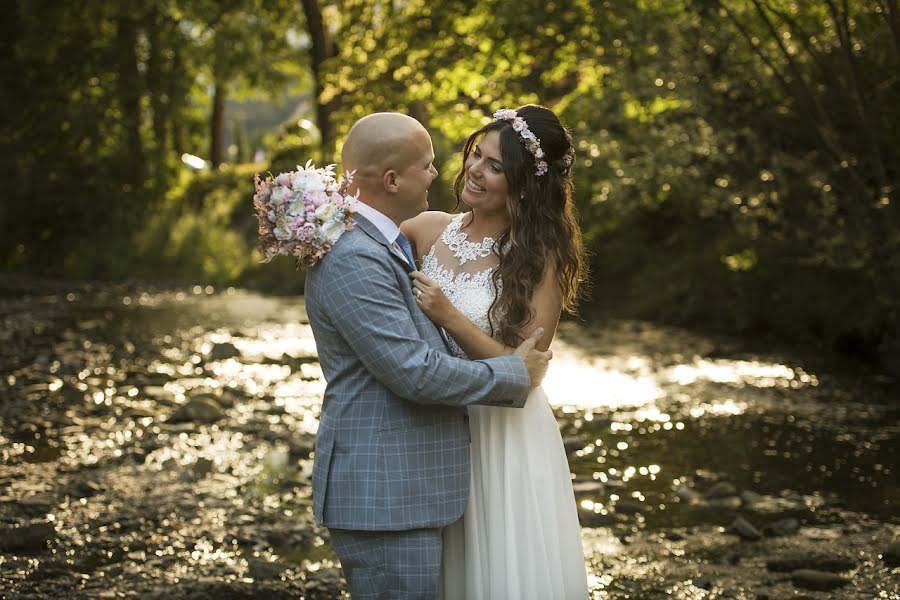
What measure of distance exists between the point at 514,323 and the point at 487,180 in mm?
577

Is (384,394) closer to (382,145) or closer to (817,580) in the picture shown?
(382,145)

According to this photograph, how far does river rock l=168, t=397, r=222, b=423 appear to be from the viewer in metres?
10.6

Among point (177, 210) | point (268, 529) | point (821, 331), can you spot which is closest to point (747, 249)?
point (821, 331)

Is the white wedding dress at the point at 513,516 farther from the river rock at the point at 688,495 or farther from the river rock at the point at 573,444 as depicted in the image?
the river rock at the point at 573,444

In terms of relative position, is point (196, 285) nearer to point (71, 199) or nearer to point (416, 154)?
point (71, 199)

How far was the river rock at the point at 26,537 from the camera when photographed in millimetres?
6637

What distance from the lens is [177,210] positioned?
28.7 meters

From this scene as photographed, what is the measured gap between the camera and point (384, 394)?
3930mm

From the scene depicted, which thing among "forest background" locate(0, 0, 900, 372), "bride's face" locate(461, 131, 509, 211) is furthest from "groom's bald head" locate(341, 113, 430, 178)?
"forest background" locate(0, 0, 900, 372)

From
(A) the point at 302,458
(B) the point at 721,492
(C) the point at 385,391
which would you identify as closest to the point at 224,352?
(A) the point at 302,458

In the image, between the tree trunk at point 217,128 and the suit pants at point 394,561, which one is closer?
the suit pants at point 394,561

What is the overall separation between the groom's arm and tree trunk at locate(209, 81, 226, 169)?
34125mm

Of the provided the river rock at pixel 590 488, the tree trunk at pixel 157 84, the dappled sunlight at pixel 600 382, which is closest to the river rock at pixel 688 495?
the river rock at pixel 590 488

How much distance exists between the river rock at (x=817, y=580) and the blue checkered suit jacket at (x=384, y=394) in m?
3.10
